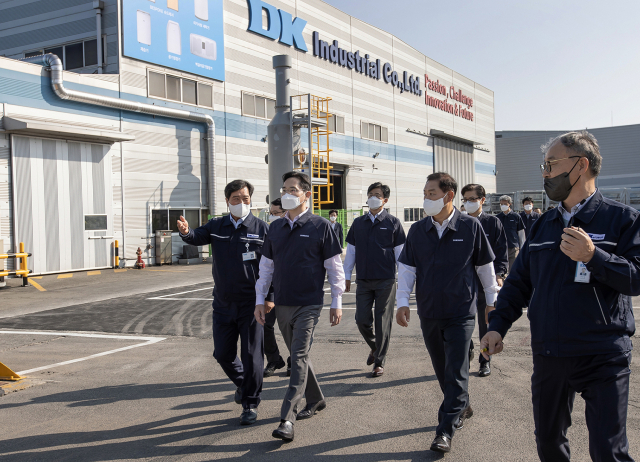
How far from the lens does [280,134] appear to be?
18.7m

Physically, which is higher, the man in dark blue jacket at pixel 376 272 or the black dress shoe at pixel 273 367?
the man in dark blue jacket at pixel 376 272

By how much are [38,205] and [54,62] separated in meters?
4.42

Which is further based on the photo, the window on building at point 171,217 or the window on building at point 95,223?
the window on building at point 171,217

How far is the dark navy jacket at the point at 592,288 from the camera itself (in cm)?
263

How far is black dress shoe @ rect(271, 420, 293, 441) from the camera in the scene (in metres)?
4.23

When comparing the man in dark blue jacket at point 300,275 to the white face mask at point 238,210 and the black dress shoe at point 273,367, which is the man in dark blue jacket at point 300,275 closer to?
the white face mask at point 238,210

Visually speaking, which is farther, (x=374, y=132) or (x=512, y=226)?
(x=374, y=132)

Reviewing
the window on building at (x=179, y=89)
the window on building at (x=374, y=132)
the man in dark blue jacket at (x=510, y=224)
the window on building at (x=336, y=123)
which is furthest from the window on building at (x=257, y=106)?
the man in dark blue jacket at (x=510, y=224)

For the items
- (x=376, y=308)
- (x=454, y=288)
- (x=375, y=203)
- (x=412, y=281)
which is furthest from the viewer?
(x=375, y=203)

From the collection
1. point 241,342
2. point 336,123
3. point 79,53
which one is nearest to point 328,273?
point 241,342

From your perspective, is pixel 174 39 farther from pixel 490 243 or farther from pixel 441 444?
pixel 441 444

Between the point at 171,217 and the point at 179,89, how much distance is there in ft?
16.3

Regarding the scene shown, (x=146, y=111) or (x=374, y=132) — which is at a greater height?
(x=374, y=132)

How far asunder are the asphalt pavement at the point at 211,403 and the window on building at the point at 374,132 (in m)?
23.5
